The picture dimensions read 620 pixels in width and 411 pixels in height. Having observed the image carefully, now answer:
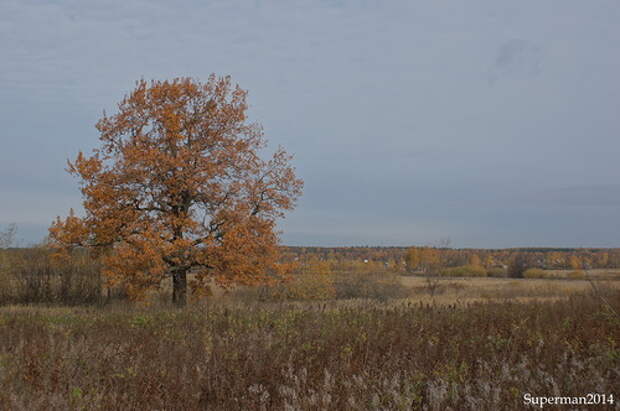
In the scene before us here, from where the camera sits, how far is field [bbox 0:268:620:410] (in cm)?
497

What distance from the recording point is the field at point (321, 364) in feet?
16.3

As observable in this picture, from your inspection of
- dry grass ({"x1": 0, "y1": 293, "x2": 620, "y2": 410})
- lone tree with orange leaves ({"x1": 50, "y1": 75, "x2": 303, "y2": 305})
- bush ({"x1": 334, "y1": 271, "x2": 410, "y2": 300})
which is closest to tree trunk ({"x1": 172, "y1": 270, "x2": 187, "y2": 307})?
lone tree with orange leaves ({"x1": 50, "y1": 75, "x2": 303, "y2": 305})

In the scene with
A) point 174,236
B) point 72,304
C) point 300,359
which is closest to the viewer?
point 300,359

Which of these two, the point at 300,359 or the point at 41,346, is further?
the point at 41,346

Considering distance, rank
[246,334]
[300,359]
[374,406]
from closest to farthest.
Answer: [374,406] → [300,359] → [246,334]

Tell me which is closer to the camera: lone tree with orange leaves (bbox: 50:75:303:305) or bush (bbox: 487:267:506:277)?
lone tree with orange leaves (bbox: 50:75:303:305)

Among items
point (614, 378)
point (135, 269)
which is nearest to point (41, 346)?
point (614, 378)

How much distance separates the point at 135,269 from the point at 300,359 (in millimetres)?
16243

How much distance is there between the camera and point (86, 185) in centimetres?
2244

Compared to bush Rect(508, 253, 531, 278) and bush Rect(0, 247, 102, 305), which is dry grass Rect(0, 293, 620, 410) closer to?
bush Rect(0, 247, 102, 305)

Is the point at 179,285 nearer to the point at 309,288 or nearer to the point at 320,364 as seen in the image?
the point at 309,288

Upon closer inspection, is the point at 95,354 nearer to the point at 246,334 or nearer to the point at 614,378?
the point at 246,334

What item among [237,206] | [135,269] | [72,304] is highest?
[237,206]

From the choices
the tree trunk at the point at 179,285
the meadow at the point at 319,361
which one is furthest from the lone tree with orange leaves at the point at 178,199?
the meadow at the point at 319,361
